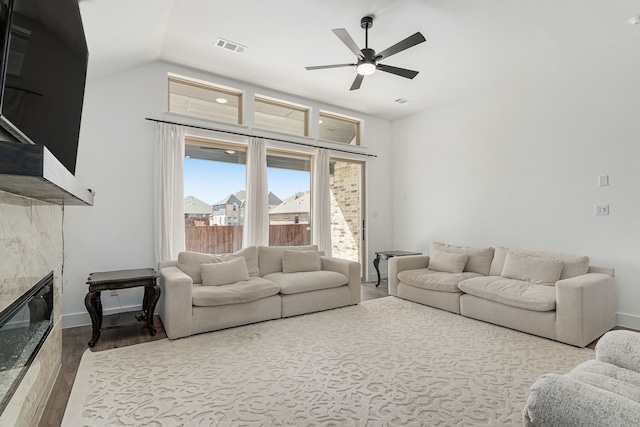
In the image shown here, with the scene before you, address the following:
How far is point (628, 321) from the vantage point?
11.9 ft

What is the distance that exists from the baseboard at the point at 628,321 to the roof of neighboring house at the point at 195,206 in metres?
5.18

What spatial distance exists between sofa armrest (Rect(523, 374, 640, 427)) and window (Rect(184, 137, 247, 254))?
13.6 feet

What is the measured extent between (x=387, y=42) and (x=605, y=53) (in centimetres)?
257

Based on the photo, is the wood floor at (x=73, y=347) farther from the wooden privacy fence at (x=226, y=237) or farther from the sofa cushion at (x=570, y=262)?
the wooden privacy fence at (x=226, y=237)

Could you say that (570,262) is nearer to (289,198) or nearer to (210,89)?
(289,198)

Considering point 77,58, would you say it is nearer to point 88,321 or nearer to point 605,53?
point 88,321

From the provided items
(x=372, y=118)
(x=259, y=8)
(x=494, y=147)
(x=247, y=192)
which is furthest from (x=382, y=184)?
(x=259, y=8)

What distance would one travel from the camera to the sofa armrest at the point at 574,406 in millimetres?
1015

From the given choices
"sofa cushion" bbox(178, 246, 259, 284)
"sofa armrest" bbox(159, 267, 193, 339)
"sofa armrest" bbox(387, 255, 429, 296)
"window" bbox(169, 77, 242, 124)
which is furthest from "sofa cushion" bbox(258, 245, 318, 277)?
"window" bbox(169, 77, 242, 124)

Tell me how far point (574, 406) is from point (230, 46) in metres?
4.21

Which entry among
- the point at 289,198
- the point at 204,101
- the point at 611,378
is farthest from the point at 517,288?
the point at 204,101

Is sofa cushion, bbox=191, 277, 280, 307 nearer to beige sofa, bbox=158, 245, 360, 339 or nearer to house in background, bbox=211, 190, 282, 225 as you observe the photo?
beige sofa, bbox=158, 245, 360, 339

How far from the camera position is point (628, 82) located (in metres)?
3.68

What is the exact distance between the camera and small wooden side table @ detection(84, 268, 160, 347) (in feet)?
10.1
